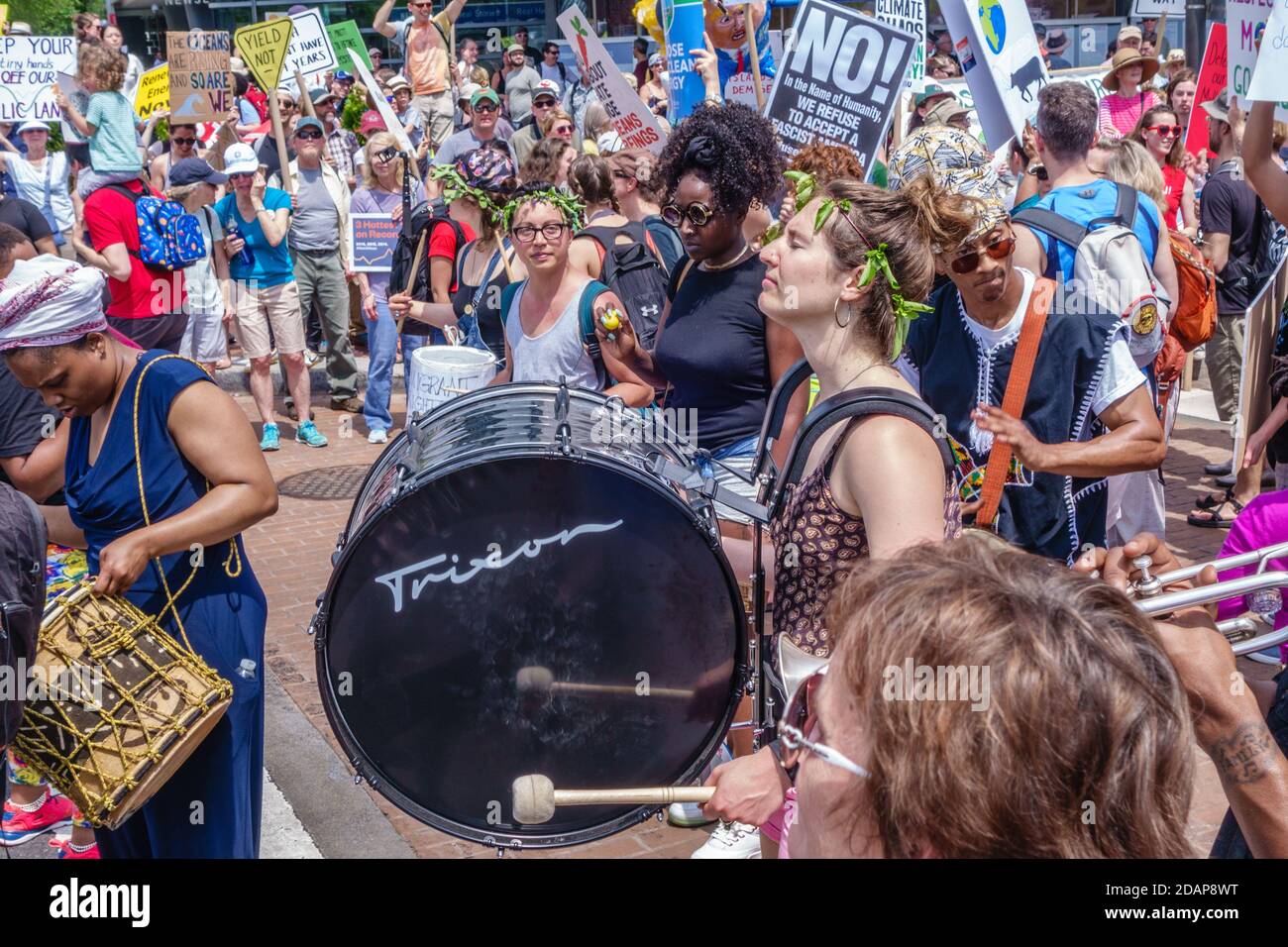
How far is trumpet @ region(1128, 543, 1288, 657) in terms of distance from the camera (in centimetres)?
200

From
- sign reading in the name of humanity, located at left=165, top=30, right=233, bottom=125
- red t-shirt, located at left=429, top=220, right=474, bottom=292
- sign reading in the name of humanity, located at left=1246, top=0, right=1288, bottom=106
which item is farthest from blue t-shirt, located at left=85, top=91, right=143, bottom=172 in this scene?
sign reading in the name of humanity, located at left=1246, top=0, right=1288, bottom=106

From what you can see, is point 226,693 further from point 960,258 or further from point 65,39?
point 65,39

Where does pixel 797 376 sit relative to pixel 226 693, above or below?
above

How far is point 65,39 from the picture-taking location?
13.6 meters

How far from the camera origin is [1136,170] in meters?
6.57

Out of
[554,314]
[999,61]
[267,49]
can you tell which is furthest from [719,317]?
[267,49]

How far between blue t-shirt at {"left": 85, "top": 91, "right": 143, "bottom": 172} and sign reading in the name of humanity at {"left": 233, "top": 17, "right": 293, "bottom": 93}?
1.66 meters

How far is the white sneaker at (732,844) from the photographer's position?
13.5 ft

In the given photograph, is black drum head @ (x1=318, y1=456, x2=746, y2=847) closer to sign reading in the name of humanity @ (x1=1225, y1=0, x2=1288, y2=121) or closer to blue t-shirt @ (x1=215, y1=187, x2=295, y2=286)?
sign reading in the name of humanity @ (x1=1225, y1=0, x2=1288, y2=121)

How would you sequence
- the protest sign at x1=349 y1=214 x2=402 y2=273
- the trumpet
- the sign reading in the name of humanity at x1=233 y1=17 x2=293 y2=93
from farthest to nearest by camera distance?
1. the sign reading in the name of humanity at x1=233 y1=17 x2=293 y2=93
2. the protest sign at x1=349 y1=214 x2=402 y2=273
3. the trumpet

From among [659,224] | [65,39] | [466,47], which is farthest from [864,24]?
[466,47]

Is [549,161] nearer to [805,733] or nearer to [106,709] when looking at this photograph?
[106,709]

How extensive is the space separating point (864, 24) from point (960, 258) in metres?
3.45

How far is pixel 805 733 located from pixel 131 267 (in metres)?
7.29
